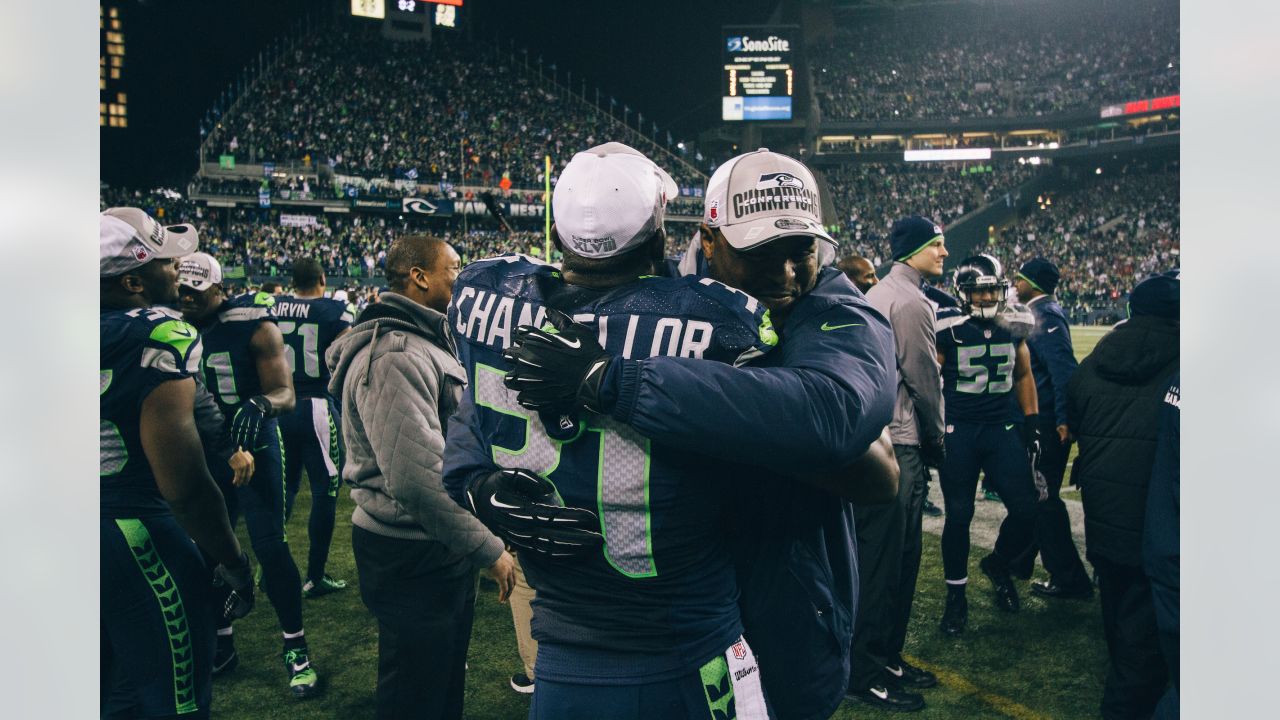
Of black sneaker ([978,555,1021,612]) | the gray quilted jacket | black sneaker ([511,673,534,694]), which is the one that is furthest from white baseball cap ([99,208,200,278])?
black sneaker ([978,555,1021,612])

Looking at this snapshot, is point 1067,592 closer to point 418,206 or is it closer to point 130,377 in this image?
point 130,377

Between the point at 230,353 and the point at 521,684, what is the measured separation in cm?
240

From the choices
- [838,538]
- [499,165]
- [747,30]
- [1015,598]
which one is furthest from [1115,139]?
[838,538]

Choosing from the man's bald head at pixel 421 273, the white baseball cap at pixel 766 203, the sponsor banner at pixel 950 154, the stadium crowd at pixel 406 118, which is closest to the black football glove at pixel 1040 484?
the man's bald head at pixel 421 273

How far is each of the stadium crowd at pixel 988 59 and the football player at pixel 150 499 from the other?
47.8 meters

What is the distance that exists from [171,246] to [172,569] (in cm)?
103

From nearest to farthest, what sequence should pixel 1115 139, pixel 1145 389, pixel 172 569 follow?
pixel 172 569 → pixel 1145 389 → pixel 1115 139

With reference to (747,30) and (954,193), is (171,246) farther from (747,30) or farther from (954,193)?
(954,193)

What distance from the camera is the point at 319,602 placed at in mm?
5086

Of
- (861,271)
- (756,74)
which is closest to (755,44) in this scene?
(756,74)

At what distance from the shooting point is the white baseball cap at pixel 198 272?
166 inches

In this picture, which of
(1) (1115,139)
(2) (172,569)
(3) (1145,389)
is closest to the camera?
(2) (172,569)

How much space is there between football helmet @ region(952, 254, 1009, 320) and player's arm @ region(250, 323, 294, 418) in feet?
12.7

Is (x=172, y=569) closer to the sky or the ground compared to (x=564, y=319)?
closer to the ground
